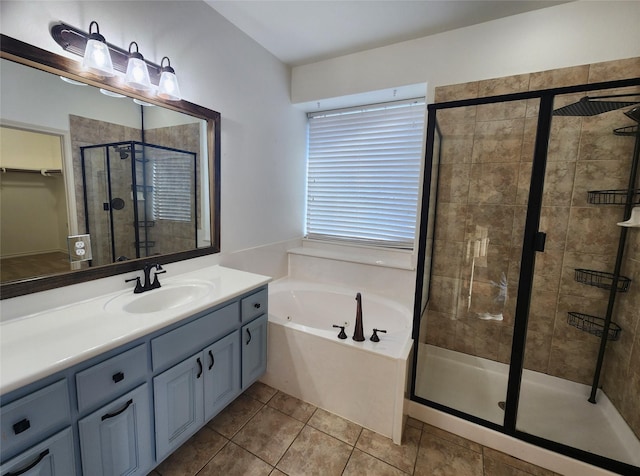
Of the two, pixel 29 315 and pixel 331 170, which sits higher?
pixel 331 170

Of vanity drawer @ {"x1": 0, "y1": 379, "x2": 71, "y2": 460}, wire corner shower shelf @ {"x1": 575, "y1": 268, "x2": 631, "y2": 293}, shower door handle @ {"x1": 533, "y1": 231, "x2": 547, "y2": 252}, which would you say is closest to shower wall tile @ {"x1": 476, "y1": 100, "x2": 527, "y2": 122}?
shower door handle @ {"x1": 533, "y1": 231, "x2": 547, "y2": 252}

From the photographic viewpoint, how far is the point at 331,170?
3.03m

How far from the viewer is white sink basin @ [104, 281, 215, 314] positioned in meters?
1.42

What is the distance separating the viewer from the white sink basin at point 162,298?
56.0 inches

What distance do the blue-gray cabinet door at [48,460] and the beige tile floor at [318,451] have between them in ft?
2.06

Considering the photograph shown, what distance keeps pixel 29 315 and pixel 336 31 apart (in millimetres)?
2527

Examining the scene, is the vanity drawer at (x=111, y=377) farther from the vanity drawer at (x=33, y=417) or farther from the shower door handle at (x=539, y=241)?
the shower door handle at (x=539, y=241)

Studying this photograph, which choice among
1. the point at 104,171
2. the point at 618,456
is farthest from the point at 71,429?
the point at 618,456

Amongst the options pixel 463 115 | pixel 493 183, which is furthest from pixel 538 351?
pixel 463 115

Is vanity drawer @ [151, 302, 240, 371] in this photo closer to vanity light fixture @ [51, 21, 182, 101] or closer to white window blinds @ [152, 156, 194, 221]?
white window blinds @ [152, 156, 194, 221]

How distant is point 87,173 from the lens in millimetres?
1400

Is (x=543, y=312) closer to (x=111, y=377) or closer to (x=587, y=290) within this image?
(x=587, y=290)

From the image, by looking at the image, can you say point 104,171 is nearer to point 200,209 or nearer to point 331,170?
point 200,209

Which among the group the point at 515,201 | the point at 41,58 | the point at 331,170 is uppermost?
the point at 41,58
